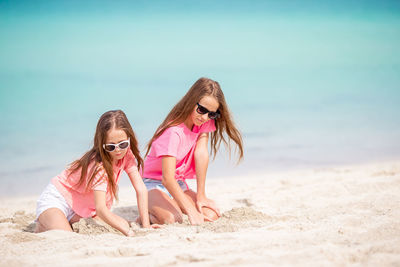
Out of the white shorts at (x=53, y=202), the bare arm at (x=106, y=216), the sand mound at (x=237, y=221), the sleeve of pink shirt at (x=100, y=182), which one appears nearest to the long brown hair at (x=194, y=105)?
the sand mound at (x=237, y=221)

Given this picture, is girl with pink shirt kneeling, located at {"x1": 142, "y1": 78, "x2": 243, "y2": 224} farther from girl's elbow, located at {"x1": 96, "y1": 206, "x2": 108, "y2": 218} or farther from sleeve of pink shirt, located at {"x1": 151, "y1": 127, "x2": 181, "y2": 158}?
girl's elbow, located at {"x1": 96, "y1": 206, "x2": 108, "y2": 218}

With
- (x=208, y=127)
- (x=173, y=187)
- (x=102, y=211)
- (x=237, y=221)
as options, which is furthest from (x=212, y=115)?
(x=102, y=211)

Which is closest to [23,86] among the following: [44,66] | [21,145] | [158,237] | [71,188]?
[44,66]

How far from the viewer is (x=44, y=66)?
16.0 metres

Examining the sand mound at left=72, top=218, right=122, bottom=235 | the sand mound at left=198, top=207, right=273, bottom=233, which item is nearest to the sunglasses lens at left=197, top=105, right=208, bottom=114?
the sand mound at left=198, top=207, right=273, bottom=233

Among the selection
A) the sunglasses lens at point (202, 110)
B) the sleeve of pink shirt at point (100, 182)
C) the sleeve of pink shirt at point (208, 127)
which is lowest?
the sleeve of pink shirt at point (100, 182)

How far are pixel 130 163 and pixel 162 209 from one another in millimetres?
512

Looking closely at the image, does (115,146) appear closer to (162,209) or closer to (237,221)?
(162,209)

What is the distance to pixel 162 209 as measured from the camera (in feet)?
12.7

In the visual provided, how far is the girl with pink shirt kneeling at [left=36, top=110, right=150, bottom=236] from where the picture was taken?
3455 millimetres

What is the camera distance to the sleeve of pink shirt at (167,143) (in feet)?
12.1

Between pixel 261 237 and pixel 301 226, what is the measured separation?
410 millimetres

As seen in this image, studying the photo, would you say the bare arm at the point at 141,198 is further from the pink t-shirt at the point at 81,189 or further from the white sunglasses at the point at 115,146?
the white sunglasses at the point at 115,146

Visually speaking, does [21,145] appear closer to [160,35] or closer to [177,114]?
[177,114]
